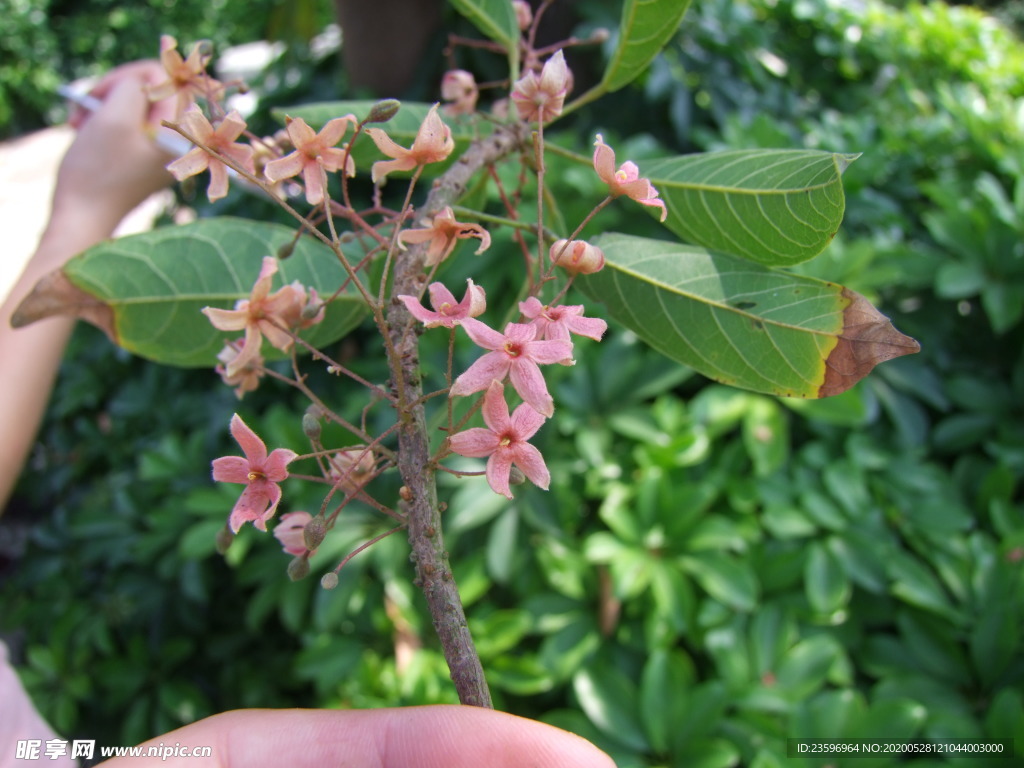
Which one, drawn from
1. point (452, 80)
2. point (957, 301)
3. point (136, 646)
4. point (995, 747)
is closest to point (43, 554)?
point (136, 646)

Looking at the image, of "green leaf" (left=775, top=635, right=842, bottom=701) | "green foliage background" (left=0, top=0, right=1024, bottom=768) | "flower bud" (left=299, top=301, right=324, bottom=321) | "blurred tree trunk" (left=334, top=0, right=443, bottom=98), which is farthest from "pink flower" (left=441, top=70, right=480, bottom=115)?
"blurred tree trunk" (left=334, top=0, right=443, bottom=98)

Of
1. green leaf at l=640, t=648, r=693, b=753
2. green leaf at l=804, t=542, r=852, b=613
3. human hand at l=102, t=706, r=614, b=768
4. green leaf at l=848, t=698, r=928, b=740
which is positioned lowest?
green leaf at l=640, t=648, r=693, b=753

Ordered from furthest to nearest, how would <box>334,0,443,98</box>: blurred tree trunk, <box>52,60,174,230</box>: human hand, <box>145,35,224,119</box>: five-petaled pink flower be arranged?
<box>334,0,443,98</box>: blurred tree trunk
<box>52,60,174,230</box>: human hand
<box>145,35,224,119</box>: five-petaled pink flower

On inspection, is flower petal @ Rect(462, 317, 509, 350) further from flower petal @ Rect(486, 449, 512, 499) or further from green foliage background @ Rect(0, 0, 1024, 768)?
green foliage background @ Rect(0, 0, 1024, 768)

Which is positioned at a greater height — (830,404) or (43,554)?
(830,404)

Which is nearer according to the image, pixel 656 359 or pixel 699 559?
pixel 699 559

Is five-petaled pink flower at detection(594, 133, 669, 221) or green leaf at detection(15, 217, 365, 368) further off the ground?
five-petaled pink flower at detection(594, 133, 669, 221)

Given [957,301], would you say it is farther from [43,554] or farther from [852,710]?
[43,554]
